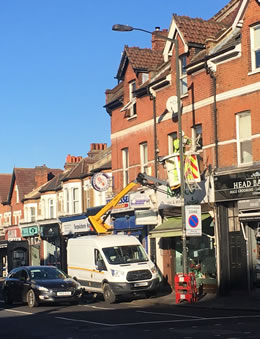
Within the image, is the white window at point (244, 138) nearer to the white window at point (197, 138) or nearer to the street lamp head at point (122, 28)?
the white window at point (197, 138)

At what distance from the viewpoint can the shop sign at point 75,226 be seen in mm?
40556

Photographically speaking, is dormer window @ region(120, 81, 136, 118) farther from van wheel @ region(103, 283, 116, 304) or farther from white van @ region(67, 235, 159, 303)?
van wheel @ region(103, 283, 116, 304)

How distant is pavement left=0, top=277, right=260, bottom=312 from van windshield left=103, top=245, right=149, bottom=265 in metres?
1.67

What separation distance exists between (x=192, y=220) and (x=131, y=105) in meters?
11.8

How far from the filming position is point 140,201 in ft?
100

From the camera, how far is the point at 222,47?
82.8ft

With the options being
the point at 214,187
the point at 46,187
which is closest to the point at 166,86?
the point at 214,187

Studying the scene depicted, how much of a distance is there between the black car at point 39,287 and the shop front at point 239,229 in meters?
5.95

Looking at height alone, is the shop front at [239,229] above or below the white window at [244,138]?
below

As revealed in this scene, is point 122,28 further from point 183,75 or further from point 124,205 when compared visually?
point 124,205

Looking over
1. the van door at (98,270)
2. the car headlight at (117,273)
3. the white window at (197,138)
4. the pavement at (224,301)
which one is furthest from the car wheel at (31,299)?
the white window at (197,138)

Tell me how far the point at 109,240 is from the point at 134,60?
449 inches

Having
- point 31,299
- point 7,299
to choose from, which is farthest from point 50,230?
point 31,299

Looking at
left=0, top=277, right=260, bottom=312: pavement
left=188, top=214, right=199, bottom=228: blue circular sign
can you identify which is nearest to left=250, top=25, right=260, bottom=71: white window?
left=188, top=214, right=199, bottom=228: blue circular sign
